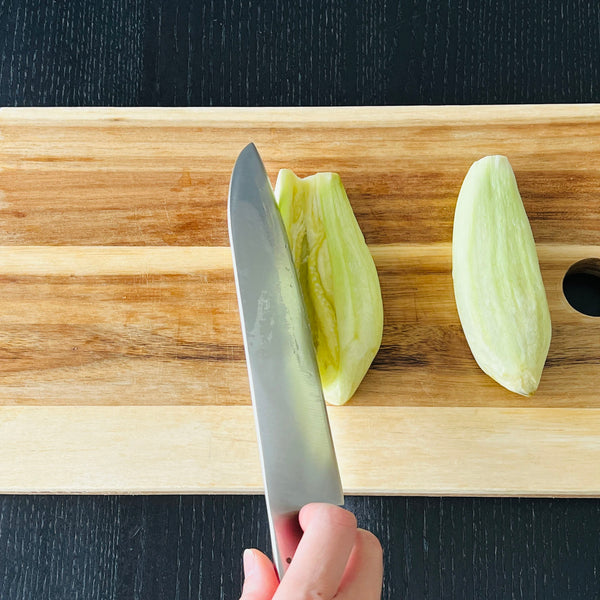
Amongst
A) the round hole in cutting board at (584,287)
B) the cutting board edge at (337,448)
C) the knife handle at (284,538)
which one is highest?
the round hole in cutting board at (584,287)

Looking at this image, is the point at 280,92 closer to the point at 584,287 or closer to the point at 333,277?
the point at 333,277

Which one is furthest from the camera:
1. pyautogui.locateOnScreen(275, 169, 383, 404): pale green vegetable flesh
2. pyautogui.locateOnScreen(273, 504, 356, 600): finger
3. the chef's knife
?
pyautogui.locateOnScreen(275, 169, 383, 404): pale green vegetable flesh

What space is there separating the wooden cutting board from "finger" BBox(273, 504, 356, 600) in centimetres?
17

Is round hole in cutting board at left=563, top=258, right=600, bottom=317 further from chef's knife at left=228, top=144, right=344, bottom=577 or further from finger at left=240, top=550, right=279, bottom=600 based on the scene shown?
finger at left=240, top=550, right=279, bottom=600

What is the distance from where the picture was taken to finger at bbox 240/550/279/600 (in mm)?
→ 556

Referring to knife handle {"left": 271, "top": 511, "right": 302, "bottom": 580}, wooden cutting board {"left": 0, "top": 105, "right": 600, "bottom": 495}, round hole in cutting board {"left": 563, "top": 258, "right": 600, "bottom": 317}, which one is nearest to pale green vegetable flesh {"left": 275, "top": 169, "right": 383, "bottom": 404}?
wooden cutting board {"left": 0, "top": 105, "right": 600, "bottom": 495}

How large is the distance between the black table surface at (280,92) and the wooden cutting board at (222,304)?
91mm

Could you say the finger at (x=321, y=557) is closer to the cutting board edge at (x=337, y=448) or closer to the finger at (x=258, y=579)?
the finger at (x=258, y=579)

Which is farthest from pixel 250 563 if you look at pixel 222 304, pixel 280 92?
pixel 280 92

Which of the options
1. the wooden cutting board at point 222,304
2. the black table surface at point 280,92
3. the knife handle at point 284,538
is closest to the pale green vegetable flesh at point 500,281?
the wooden cutting board at point 222,304

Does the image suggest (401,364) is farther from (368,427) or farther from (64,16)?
(64,16)

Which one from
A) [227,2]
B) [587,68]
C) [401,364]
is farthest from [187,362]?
[587,68]

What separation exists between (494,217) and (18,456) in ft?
2.17

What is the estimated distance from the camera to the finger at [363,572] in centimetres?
57
